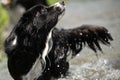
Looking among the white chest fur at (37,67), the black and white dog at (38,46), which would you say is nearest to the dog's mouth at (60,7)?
the black and white dog at (38,46)

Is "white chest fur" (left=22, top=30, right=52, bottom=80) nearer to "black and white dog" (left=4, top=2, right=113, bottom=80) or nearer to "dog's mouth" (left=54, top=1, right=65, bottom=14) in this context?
"black and white dog" (left=4, top=2, right=113, bottom=80)

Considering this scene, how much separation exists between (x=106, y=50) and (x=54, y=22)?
234cm

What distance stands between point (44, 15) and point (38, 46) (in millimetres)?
519

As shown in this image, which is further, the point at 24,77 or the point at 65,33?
the point at 65,33

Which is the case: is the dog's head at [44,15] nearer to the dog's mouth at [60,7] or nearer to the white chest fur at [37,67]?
the dog's mouth at [60,7]

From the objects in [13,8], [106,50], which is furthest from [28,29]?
[13,8]

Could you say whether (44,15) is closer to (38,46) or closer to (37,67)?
(38,46)

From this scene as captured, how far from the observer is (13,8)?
16.4m

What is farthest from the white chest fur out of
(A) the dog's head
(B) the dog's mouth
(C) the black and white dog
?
(B) the dog's mouth

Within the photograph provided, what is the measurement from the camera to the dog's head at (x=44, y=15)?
726 cm

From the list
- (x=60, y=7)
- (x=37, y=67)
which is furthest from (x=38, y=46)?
(x=60, y=7)

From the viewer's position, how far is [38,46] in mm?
7266

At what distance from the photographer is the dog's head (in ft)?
23.8

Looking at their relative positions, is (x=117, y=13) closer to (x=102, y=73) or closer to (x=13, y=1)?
(x=13, y=1)
